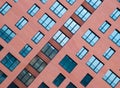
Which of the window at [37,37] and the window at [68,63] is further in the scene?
the window at [37,37]

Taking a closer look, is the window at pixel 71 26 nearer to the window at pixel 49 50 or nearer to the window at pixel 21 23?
the window at pixel 49 50

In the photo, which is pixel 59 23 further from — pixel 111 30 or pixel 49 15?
pixel 111 30

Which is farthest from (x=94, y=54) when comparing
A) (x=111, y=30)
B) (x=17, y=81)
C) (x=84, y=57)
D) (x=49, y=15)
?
(x=17, y=81)

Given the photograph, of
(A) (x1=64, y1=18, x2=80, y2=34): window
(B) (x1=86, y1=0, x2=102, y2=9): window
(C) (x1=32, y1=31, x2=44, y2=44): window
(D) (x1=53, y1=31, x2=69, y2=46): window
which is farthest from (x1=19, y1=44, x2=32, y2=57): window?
(B) (x1=86, y1=0, x2=102, y2=9): window

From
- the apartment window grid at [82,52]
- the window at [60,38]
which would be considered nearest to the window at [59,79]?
the apartment window grid at [82,52]

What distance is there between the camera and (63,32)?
44.6 metres

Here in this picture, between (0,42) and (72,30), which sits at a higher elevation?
(0,42)

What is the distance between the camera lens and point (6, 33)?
4388cm

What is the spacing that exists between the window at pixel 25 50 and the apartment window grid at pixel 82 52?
6778mm

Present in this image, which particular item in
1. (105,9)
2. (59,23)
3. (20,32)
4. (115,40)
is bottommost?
(115,40)

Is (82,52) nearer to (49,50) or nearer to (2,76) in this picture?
(49,50)

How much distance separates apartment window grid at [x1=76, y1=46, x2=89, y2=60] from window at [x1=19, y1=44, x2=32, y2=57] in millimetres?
6778

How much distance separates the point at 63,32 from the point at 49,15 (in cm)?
316

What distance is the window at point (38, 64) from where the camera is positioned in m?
43.2
